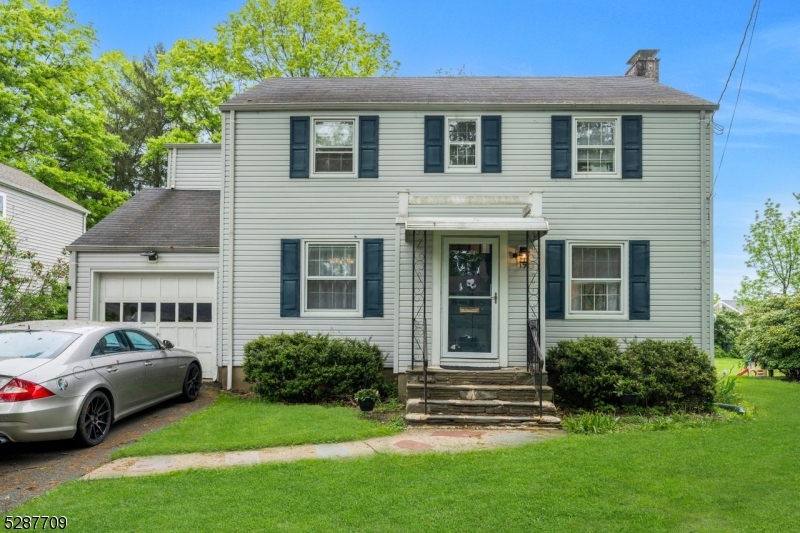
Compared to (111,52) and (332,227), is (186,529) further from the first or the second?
(111,52)

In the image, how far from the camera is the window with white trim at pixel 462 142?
9.16 metres

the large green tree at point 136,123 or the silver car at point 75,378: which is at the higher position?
the large green tree at point 136,123

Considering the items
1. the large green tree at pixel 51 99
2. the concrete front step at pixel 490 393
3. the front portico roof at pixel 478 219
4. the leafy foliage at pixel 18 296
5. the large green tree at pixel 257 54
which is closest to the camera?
the concrete front step at pixel 490 393

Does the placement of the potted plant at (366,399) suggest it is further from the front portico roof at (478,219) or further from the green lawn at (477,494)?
the front portico roof at (478,219)

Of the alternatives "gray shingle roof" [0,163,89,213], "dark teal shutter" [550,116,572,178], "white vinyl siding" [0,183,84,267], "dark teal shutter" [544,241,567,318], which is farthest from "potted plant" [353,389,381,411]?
"gray shingle roof" [0,163,89,213]

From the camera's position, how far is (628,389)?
734 cm

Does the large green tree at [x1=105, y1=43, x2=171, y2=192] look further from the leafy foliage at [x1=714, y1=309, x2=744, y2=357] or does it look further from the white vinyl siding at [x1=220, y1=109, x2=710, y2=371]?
the leafy foliage at [x1=714, y1=309, x2=744, y2=357]

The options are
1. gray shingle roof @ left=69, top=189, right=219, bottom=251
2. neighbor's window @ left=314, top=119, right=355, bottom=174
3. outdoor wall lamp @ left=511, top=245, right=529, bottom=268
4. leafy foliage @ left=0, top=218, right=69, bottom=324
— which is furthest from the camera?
leafy foliage @ left=0, top=218, right=69, bottom=324

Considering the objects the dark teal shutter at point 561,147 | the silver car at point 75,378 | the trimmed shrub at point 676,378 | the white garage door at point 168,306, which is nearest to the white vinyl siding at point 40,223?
the white garage door at point 168,306

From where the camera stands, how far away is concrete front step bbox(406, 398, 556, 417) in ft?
22.7

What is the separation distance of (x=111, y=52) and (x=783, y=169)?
2730cm

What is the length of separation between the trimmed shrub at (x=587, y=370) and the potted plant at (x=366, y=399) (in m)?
2.93

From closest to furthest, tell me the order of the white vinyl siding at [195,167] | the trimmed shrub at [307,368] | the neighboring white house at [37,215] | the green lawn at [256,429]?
1. the green lawn at [256,429]
2. the trimmed shrub at [307,368]
3. the white vinyl siding at [195,167]
4. the neighboring white house at [37,215]

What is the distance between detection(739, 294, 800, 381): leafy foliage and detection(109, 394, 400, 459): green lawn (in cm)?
1043
